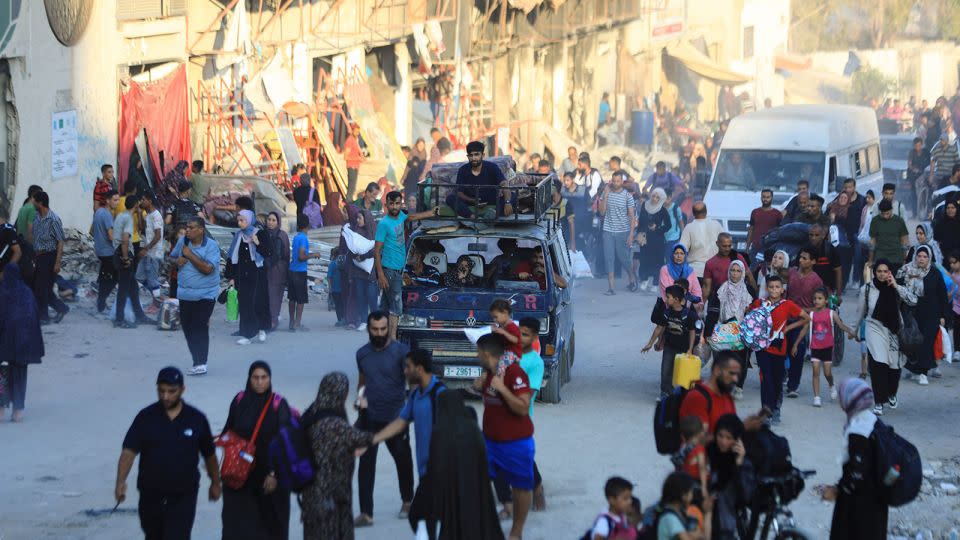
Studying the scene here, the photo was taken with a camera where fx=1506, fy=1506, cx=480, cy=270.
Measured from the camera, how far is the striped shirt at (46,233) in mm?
17031

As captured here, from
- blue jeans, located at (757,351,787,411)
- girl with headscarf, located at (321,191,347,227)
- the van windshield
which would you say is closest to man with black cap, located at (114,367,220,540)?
blue jeans, located at (757,351,787,411)

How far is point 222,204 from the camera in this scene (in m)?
23.7

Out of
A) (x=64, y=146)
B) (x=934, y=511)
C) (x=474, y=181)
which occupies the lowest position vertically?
(x=934, y=511)

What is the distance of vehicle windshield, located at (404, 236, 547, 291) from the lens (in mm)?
13914

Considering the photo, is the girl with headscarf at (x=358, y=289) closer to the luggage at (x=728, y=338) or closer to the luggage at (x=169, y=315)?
the luggage at (x=169, y=315)

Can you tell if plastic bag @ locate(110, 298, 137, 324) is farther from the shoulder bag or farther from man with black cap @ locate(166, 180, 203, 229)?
the shoulder bag

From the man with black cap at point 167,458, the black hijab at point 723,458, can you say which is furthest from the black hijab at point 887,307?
the man with black cap at point 167,458

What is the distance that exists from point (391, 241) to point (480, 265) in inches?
96.7

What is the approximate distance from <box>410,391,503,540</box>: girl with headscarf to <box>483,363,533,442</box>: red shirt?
1.20m

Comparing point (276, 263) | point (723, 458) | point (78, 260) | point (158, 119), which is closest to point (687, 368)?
point (723, 458)

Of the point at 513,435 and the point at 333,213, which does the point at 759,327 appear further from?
the point at 333,213

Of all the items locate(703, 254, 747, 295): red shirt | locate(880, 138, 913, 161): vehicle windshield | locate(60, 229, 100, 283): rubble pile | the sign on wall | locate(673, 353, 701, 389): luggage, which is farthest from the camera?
locate(880, 138, 913, 161): vehicle windshield

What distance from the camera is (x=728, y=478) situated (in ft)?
26.2

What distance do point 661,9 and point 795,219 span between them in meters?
33.2
